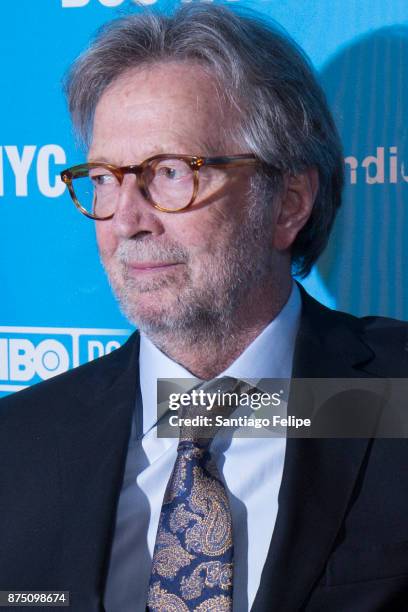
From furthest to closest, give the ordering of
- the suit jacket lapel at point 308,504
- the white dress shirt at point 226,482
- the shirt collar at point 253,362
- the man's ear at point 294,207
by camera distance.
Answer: the man's ear at point 294,207
the shirt collar at point 253,362
the white dress shirt at point 226,482
the suit jacket lapel at point 308,504

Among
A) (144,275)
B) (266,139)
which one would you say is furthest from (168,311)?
(266,139)

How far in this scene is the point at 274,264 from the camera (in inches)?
58.4

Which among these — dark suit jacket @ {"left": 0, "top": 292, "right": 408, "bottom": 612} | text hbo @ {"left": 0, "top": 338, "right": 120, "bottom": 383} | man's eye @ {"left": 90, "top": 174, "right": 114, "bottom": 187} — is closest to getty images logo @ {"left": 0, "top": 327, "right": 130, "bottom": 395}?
text hbo @ {"left": 0, "top": 338, "right": 120, "bottom": 383}

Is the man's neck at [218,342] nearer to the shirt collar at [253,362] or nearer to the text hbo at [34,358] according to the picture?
the shirt collar at [253,362]

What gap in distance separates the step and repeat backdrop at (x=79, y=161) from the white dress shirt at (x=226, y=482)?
10.6 inches

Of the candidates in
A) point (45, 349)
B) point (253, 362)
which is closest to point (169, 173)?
point (253, 362)

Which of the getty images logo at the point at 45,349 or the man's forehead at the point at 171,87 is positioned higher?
the man's forehead at the point at 171,87

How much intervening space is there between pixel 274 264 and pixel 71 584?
2.30ft

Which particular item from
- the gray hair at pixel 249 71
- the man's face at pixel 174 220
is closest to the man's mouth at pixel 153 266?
the man's face at pixel 174 220

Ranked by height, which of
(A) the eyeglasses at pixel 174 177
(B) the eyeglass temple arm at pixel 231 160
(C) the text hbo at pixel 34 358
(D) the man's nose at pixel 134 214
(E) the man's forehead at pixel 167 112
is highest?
(E) the man's forehead at pixel 167 112

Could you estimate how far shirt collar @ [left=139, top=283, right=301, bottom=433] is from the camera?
54.0 inches

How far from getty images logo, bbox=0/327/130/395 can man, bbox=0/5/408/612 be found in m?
0.26

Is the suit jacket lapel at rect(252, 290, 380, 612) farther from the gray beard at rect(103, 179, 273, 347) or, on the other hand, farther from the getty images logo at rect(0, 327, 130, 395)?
the getty images logo at rect(0, 327, 130, 395)

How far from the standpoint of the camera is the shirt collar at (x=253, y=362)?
4.50 feet
